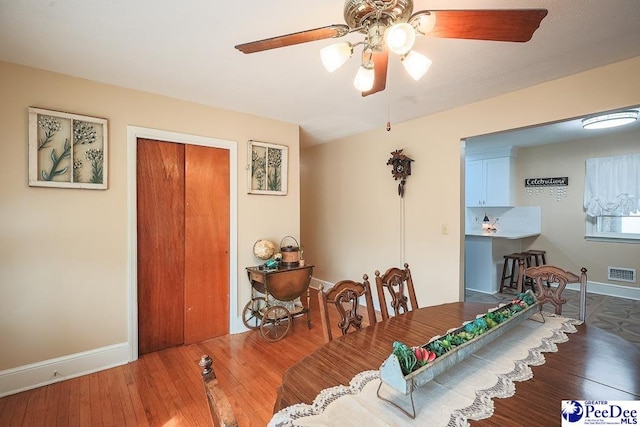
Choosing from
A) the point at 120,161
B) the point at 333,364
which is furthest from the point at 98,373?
the point at 333,364

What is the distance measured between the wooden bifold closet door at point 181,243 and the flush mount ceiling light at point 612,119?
4035 millimetres

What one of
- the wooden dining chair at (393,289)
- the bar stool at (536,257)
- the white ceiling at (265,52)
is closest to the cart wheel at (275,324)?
the wooden dining chair at (393,289)

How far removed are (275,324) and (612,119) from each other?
169 inches

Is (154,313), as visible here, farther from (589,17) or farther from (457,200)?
(589,17)

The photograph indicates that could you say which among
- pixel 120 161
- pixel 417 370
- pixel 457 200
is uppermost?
pixel 120 161

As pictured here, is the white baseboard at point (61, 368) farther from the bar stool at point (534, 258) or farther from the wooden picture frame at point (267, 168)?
the bar stool at point (534, 258)

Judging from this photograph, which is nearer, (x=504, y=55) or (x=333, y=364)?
(x=333, y=364)

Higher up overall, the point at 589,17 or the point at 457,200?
the point at 589,17

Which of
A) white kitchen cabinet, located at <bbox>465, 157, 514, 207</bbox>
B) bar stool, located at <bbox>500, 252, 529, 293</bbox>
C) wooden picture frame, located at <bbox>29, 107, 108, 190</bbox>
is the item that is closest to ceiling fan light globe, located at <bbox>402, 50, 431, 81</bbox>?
wooden picture frame, located at <bbox>29, 107, 108, 190</bbox>

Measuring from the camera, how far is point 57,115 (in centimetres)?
214

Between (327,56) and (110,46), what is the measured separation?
156cm

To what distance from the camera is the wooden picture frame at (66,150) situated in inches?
81.8

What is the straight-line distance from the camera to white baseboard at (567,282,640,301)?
3969mm

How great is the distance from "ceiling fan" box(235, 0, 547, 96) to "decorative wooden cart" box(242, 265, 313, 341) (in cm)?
215
